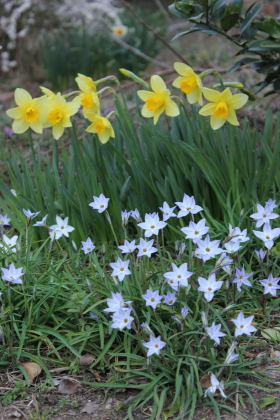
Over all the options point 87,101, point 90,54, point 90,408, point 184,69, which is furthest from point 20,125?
point 90,54

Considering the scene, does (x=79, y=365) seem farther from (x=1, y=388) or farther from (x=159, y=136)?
(x=159, y=136)

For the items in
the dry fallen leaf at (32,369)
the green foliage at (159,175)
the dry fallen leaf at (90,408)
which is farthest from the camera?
the green foliage at (159,175)

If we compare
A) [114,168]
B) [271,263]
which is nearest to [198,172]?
[114,168]

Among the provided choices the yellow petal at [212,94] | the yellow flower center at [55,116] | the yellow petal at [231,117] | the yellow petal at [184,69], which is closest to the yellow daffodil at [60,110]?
the yellow flower center at [55,116]

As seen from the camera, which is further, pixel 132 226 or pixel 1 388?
pixel 132 226

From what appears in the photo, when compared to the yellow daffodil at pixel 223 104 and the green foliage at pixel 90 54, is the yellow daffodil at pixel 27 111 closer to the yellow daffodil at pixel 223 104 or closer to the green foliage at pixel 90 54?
the yellow daffodil at pixel 223 104

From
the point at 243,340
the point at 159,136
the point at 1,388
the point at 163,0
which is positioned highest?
the point at 159,136

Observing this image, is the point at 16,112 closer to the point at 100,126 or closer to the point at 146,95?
the point at 100,126

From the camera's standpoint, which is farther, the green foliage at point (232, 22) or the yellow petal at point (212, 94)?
the green foliage at point (232, 22)
